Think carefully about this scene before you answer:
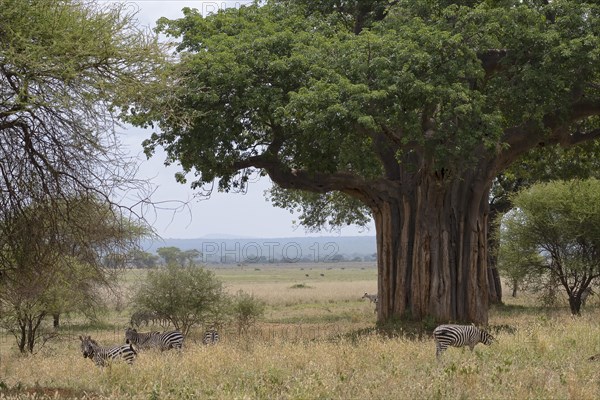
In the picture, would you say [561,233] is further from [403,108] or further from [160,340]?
[160,340]

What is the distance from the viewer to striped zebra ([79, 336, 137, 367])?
17.3m

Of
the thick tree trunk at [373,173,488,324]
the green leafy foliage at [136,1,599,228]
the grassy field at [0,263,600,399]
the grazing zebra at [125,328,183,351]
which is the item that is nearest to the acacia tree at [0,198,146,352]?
the grassy field at [0,263,600,399]

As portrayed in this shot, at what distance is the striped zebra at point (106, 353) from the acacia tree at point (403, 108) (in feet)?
16.4

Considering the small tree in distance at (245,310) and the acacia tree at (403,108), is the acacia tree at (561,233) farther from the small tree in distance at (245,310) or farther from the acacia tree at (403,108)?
the small tree in distance at (245,310)

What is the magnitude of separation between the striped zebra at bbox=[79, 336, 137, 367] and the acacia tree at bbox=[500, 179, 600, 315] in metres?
18.7

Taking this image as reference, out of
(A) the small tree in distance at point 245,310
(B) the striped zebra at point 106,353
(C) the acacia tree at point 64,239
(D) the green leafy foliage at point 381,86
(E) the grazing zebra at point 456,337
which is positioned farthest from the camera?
(A) the small tree in distance at point 245,310

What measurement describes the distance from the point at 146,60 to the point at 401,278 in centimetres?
1458

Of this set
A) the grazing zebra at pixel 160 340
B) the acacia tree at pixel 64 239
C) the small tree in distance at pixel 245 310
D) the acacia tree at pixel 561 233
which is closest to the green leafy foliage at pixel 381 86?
the grazing zebra at pixel 160 340

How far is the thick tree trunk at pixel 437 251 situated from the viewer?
2502 centimetres

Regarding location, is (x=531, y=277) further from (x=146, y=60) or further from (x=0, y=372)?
(x=146, y=60)

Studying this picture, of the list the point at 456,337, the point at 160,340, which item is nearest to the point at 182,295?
the point at 160,340

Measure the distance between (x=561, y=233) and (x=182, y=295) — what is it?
1459cm

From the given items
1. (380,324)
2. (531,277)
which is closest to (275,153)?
(380,324)

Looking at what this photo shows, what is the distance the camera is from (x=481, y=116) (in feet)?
70.0
